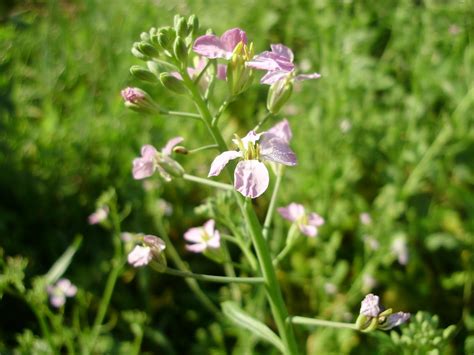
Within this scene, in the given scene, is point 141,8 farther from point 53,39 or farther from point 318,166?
point 318,166

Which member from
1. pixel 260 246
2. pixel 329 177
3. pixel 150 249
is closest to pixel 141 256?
pixel 150 249

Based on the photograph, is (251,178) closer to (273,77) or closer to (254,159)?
(254,159)

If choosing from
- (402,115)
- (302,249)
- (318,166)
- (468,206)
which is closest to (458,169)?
(468,206)

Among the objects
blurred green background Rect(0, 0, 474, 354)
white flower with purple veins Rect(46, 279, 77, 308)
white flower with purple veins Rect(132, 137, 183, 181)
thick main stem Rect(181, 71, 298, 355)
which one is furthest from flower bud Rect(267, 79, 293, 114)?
white flower with purple veins Rect(46, 279, 77, 308)

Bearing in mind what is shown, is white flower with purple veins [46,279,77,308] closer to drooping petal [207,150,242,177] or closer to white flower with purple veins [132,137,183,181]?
white flower with purple veins [132,137,183,181]

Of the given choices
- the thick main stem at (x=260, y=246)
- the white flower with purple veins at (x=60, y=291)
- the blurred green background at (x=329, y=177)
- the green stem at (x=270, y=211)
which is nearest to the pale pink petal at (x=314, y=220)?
the green stem at (x=270, y=211)

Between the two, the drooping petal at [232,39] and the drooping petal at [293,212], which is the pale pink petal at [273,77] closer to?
the drooping petal at [232,39]
